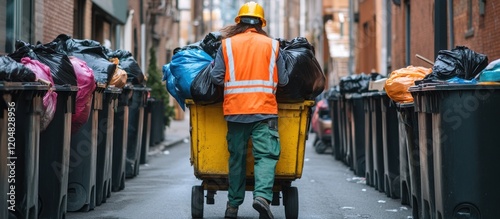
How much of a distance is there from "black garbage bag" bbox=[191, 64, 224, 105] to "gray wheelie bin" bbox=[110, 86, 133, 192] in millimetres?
3491

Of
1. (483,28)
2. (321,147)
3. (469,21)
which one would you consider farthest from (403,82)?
(321,147)

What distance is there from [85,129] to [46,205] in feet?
5.02

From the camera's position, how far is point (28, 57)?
8.41 meters

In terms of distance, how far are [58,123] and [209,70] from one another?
4.12 ft

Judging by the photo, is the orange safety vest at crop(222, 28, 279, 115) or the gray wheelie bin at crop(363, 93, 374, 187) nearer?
the orange safety vest at crop(222, 28, 279, 115)

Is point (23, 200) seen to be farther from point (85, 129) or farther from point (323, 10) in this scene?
point (323, 10)

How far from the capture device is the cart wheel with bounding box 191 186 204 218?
8.79m

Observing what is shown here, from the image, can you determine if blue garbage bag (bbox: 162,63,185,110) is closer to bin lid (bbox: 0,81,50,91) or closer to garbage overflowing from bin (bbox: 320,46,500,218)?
bin lid (bbox: 0,81,50,91)

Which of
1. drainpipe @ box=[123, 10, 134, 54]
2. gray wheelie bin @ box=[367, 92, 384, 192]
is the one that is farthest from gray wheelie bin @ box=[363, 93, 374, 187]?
drainpipe @ box=[123, 10, 134, 54]

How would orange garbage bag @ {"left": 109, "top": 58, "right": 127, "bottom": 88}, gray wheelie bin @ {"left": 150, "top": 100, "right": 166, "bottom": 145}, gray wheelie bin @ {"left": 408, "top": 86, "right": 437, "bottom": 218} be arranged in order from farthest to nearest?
gray wheelie bin @ {"left": 150, "top": 100, "right": 166, "bottom": 145}, orange garbage bag @ {"left": 109, "top": 58, "right": 127, "bottom": 88}, gray wheelie bin @ {"left": 408, "top": 86, "right": 437, "bottom": 218}

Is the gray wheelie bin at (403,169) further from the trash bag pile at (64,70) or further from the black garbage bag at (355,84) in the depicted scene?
the black garbage bag at (355,84)

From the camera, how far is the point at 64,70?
8.79 m

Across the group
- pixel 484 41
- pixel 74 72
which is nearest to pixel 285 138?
pixel 74 72

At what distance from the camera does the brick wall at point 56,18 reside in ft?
55.7
